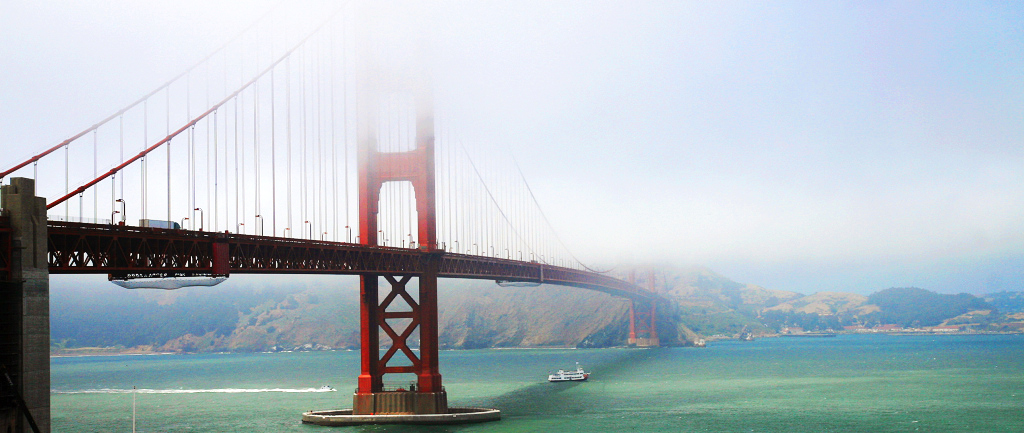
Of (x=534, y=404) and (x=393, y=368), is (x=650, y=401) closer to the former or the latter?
(x=534, y=404)

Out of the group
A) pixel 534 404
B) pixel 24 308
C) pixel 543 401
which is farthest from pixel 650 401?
pixel 24 308

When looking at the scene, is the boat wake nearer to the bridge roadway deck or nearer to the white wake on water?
the white wake on water

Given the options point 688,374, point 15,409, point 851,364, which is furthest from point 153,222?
point 851,364

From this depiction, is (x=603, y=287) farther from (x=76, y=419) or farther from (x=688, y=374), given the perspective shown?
(x=76, y=419)

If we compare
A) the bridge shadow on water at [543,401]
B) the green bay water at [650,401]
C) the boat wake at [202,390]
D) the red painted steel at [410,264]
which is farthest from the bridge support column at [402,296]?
the boat wake at [202,390]

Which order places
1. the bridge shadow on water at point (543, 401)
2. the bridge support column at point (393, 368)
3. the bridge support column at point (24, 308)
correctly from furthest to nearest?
the bridge shadow on water at point (543, 401) → the bridge support column at point (393, 368) → the bridge support column at point (24, 308)

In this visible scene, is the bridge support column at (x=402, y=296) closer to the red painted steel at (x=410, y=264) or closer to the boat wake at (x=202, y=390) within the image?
the red painted steel at (x=410, y=264)
